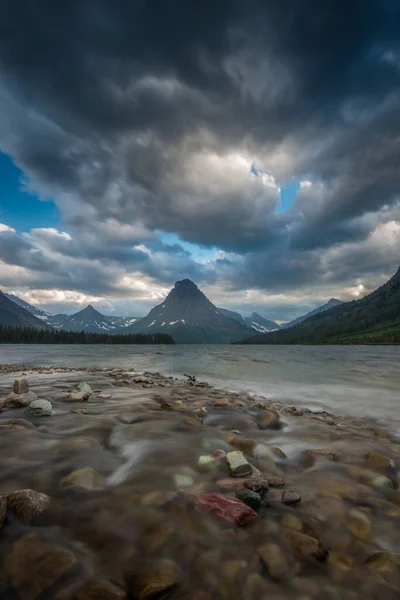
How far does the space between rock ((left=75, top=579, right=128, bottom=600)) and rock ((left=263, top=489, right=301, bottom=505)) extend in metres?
2.78

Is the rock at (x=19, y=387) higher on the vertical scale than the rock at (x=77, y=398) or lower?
higher

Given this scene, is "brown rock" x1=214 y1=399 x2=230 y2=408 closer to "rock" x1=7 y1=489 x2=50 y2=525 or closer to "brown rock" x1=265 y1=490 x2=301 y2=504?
"brown rock" x1=265 y1=490 x2=301 y2=504

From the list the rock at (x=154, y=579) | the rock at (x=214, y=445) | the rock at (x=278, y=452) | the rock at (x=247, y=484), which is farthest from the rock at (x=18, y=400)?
the rock at (x=154, y=579)

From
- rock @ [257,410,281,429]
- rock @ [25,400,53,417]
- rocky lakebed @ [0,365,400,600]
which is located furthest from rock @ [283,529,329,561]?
rock @ [25,400,53,417]

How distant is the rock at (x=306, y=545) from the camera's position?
3893 millimetres

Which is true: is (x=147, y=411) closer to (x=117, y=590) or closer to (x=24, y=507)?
(x=24, y=507)

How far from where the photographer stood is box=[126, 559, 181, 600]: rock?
3078mm

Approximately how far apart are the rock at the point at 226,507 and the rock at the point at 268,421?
5482 millimetres

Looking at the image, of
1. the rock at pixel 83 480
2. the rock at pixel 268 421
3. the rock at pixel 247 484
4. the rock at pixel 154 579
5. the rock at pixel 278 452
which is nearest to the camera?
the rock at pixel 154 579

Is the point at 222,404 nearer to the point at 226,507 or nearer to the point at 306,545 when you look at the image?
the point at 226,507

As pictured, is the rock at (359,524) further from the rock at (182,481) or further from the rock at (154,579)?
the rock at (154,579)

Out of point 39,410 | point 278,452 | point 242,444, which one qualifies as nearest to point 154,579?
point 242,444

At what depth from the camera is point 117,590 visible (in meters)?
3.01

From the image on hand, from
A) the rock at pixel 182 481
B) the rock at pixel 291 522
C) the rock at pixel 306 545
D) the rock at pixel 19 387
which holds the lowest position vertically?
the rock at pixel 291 522
